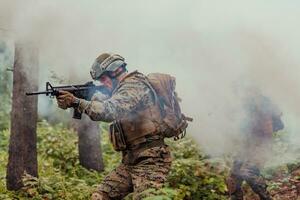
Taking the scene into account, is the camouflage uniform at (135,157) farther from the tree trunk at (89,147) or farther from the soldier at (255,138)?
the tree trunk at (89,147)

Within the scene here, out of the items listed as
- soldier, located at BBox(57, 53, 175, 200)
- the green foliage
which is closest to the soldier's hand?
soldier, located at BBox(57, 53, 175, 200)

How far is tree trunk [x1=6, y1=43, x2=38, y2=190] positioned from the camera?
704 centimetres

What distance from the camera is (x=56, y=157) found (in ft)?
31.6

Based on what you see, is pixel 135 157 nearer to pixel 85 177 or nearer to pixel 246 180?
pixel 246 180

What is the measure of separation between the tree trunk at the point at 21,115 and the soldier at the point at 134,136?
2.16 meters

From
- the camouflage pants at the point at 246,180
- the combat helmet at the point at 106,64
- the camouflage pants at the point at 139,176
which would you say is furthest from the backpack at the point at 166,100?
the camouflage pants at the point at 246,180

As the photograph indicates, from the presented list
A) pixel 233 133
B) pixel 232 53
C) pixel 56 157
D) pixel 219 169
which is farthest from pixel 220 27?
pixel 56 157

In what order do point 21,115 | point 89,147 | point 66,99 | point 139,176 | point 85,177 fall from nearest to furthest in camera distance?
1. point 66,99
2. point 139,176
3. point 21,115
4. point 85,177
5. point 89,147

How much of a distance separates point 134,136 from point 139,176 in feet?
1.28

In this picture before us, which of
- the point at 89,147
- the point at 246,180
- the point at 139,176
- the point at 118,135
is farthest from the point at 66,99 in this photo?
the point at 89,147

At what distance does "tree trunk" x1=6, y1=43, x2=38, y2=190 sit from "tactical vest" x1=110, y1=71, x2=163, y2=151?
2.32 m

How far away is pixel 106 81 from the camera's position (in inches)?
206

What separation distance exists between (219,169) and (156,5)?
110 inches

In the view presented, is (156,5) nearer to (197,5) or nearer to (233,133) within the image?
(197,5)
